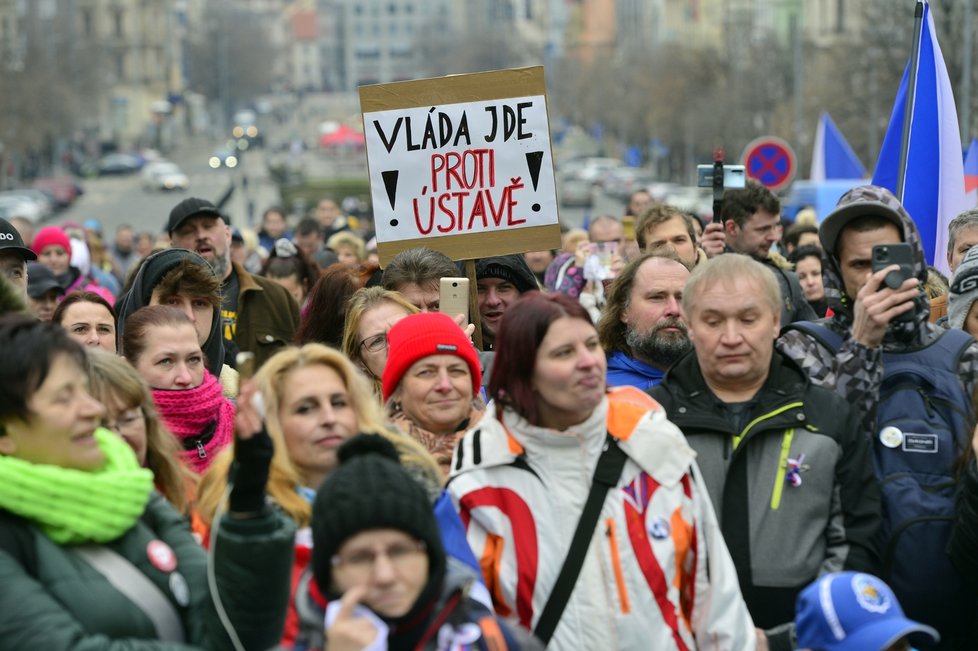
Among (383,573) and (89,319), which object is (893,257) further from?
(89,319)

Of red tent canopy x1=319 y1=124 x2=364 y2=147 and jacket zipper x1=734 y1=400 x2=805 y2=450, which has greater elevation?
red tent canopy x1=319 y1=124 x2=364 y2=147

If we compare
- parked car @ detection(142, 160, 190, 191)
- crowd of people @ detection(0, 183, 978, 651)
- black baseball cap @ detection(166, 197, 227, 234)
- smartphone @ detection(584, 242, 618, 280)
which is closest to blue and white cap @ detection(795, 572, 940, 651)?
crowd of people @ detection(0, 183, 978, 651)

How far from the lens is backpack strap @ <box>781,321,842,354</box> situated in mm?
5457

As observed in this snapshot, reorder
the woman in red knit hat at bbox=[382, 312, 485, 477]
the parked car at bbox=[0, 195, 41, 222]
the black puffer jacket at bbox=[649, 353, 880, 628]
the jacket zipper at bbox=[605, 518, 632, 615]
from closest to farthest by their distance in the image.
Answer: the jacket zipper at bbox=[605, 518, 632, 615]
the black puffer jacket at bbox=[649, 353, 880, 628]
the woman in red knit hat at bbox=[382, 312, 485, 477]
the parked car at bbox=[0, 195, 41, 222]

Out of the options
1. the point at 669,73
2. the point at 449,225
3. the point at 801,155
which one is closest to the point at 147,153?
the point at 669,73

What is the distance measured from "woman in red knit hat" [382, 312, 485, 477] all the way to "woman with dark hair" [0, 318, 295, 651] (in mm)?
1502

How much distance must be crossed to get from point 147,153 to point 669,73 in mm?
39315

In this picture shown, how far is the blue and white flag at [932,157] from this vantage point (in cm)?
918

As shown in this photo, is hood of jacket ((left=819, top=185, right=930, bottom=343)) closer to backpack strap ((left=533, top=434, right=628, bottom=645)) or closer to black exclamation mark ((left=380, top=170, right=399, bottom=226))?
backpack strap ((left=533, top=434, right=628, bottom=645))

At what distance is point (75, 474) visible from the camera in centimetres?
409

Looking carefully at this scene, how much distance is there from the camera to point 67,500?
4.07 m

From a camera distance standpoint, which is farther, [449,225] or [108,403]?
[449,225]

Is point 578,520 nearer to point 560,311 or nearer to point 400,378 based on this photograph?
point 560,311

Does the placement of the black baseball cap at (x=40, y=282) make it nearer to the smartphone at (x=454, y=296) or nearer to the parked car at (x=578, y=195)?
the smartphone at (x=454, y=296)
